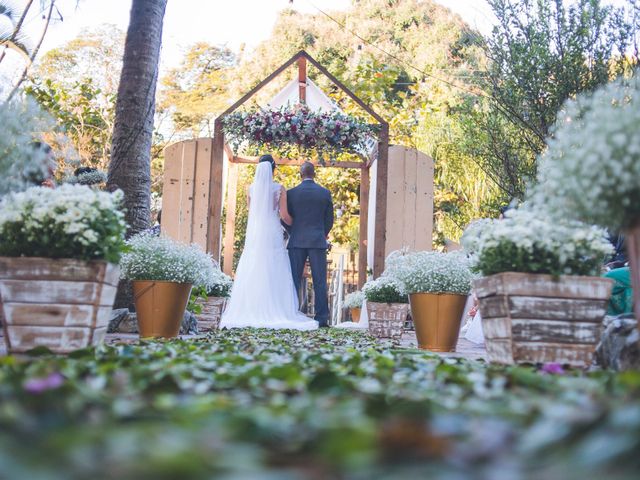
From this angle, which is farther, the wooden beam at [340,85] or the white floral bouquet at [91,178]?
the wooden beam at [340,85]

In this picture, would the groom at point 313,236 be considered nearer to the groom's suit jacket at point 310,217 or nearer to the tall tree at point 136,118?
the groom's suit jacket at point 310,217

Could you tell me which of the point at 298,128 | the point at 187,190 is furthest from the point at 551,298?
the point at 187,190

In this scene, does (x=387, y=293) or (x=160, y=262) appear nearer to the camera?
(x=160, y=262)

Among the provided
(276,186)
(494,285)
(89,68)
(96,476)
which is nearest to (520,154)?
(276,186)

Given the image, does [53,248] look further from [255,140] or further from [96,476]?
[255,140]

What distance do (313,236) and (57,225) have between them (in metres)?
5.19

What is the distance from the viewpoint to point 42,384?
4.89 ft

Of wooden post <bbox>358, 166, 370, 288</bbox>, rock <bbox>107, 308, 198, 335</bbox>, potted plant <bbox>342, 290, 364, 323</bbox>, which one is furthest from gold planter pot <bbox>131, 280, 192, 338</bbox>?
wooden post <bbox>358, 166, 370, 288</bbox>

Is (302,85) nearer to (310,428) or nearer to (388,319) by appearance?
(388,319)

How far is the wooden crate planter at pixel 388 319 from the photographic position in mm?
5820

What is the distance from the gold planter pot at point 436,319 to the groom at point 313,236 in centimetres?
330

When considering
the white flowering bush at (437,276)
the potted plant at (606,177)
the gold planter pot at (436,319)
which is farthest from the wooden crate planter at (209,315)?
the potted plant at (606,177)

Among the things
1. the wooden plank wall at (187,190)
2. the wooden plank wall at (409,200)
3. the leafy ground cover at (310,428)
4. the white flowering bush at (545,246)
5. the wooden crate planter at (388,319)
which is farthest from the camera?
the wooden plank wall at (409,200)

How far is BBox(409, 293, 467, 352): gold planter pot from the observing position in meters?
4.52
